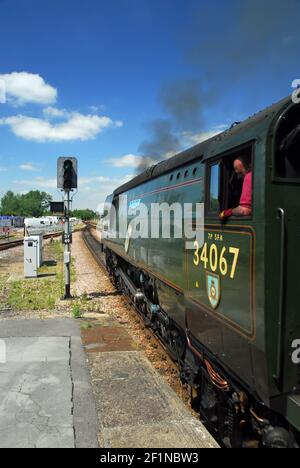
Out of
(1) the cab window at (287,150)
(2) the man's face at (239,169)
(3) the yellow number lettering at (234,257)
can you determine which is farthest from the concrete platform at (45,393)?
(1) the cab window at (287,150)

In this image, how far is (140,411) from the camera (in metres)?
5.20

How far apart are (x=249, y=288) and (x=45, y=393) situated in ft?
11.4

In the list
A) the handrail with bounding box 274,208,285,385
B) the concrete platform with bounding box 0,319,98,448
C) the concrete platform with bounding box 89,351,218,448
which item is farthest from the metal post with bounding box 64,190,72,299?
the handrail with bounding box 274,208,285,385

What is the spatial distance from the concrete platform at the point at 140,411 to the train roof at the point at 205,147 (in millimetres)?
2886

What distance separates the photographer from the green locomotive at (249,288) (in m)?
3.22

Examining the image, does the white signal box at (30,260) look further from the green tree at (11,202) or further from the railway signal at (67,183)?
the green tree at (11,202)

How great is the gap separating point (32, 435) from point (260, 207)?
129 inches

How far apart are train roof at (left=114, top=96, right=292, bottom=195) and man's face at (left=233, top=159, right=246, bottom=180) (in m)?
0.29

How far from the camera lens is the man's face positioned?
150 inches

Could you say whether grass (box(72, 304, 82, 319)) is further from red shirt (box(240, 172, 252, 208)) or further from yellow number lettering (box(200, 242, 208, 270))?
red shirt (box(240, 172, 252, 208))

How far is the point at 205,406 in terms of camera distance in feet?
15.8

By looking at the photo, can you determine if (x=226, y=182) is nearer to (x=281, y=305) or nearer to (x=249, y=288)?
(x=249, y=288)

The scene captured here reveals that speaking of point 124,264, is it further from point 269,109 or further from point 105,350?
point 269,109
